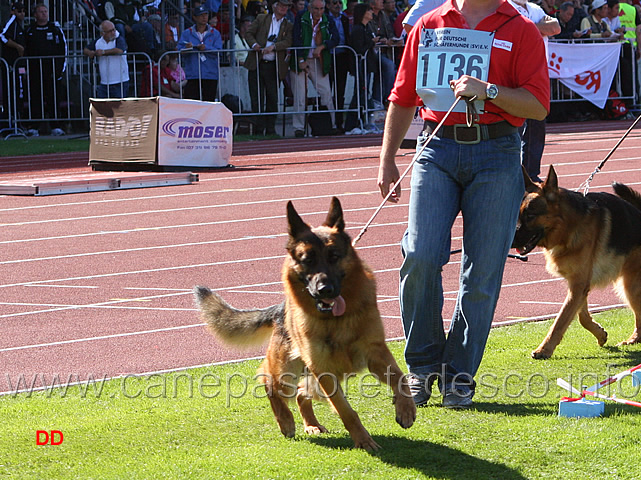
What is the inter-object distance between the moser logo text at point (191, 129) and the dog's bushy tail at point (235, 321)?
10.8 m

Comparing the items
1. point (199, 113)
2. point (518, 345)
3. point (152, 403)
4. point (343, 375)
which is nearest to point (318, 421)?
point (343, 375)

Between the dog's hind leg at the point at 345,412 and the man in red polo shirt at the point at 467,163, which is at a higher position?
the man in red polo shirt at the point at 467,163

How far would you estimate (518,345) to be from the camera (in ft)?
23.2

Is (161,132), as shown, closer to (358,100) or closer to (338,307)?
(358,100)

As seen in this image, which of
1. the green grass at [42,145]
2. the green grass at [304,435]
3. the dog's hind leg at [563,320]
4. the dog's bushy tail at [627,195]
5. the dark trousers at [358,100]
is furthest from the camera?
the dark trousers at [358,100]

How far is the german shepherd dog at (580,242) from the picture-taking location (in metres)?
6.93

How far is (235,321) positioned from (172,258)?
5.12 m

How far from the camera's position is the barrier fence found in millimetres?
21219

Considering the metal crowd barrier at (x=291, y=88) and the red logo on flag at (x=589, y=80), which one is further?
the red logo on flag at (x=589, y=80)

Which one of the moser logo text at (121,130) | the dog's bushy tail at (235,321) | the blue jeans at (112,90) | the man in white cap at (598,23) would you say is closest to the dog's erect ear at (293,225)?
the dog's bushy tail at (235,321)

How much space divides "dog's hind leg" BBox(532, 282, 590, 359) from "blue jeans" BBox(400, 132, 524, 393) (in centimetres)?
127

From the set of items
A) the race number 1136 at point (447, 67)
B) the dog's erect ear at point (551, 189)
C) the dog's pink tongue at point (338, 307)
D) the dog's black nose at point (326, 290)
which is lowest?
the dog's pink tongue at point (338, 307)

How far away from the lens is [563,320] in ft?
22.3

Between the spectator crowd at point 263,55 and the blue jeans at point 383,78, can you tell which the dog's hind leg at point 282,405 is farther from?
the blue jeans at point 383,78
